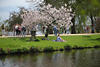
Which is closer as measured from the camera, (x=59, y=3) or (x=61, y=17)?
(x=61, y=17)

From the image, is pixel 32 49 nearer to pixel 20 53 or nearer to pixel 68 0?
pixel 20 53

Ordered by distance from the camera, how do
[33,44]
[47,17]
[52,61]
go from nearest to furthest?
[52,61]
[33,44]
[47,17]

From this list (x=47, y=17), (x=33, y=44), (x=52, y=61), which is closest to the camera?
(x=52, y=61)

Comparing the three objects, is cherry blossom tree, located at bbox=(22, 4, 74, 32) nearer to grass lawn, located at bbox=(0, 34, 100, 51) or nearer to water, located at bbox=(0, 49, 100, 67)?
grass lawn, located at bbox=(0, 34, 100, 51)

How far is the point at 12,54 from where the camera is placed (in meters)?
18.6

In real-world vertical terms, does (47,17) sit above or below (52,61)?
above

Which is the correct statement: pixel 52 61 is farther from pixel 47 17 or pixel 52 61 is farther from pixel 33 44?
pixel 47 17

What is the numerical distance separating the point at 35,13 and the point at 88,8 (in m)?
29.0

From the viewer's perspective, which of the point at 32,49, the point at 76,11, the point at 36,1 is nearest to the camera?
the point at 32,49

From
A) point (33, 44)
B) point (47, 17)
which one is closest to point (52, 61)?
point (33, 44)

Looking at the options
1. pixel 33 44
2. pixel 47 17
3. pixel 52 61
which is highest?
pixel 47 17

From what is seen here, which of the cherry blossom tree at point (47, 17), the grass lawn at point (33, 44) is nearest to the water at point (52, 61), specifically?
the grass lawn at point (33, 44)

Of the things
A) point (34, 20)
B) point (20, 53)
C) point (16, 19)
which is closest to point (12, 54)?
point (20, 53)

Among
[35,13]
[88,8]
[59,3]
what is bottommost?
[88,8]
